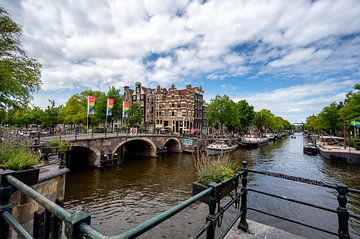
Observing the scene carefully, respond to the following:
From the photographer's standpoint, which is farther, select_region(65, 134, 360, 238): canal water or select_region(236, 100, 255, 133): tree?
select_region(236, 100, 255, 133): tree

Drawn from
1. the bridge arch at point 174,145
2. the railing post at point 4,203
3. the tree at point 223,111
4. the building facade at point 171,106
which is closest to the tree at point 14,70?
the railing post at point 4,203

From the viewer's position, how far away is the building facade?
40781 millimetres

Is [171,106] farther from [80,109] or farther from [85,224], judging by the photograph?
[85,224]

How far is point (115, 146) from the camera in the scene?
67.2 ft

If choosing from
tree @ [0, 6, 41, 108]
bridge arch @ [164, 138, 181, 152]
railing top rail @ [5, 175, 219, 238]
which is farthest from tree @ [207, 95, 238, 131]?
railing top rail @ [5, 175, 219, 238]

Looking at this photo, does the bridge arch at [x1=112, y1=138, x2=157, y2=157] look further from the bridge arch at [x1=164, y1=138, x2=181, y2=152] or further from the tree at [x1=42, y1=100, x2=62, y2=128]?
the tree at [x1=42, y1=100, x2=62, y2=128]

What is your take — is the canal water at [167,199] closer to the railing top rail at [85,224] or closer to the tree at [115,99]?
the railing top rail at [85,224]

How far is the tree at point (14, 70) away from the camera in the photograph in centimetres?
1266

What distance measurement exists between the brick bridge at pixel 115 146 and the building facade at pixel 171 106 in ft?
25.3

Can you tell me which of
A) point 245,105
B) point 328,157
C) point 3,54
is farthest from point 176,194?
point 245,105

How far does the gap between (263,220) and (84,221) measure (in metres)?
9.73

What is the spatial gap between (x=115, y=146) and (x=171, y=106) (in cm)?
2281

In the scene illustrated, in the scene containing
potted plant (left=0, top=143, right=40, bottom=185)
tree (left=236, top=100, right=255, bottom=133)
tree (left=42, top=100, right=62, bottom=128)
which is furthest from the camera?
tree (left=236, top=100, right=255, bottom=133)

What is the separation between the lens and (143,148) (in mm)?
27734
